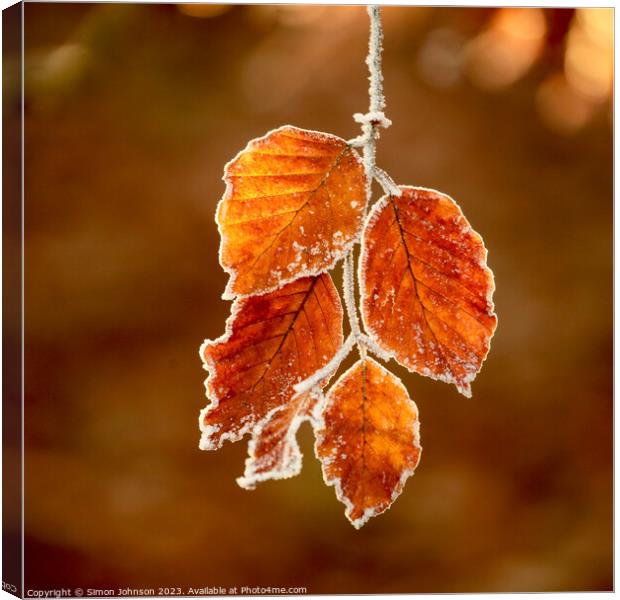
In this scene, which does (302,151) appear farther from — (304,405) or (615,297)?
(615,297)

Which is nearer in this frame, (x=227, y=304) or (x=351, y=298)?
(x=351, y=298)

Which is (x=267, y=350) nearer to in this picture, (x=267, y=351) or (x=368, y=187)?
(x=267, y=351)

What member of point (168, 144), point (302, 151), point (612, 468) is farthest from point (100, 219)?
point (612, 468)

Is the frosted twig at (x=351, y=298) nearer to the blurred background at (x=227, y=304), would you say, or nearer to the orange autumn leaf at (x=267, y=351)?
the orange autumn leaf at (x=267, y=351)

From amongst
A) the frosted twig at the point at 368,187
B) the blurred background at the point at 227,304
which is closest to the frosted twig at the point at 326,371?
the frosted twig at the point at 368,187

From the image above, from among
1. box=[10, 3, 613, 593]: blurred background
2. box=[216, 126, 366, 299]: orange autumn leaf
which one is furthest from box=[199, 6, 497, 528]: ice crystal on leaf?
box=[10, 3, 613, 593]: blurred background

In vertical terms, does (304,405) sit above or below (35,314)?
below

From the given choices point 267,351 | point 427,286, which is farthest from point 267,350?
point 427,286
